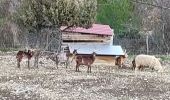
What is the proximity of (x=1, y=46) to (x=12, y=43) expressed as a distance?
649mm

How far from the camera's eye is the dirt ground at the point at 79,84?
15.0 metres

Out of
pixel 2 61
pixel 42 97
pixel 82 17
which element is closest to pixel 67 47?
pixel 82 17

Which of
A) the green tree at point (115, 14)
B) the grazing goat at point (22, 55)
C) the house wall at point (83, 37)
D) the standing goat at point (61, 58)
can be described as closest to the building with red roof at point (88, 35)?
the house wall at point (83, 37)

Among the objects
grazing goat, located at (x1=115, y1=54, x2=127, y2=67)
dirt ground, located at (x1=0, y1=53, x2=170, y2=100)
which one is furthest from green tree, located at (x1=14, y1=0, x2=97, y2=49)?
dirt ground, located at (x1=0, y1=53, x2=170, y2=100)

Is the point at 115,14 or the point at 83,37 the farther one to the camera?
the point at 115,14

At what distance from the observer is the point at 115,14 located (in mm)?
33500

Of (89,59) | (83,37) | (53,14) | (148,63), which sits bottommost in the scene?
(148,63)

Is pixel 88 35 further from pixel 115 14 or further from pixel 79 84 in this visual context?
pixel 79 84

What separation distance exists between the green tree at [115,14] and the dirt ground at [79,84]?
13.0 metres

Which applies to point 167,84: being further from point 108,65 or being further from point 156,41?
point 156,41

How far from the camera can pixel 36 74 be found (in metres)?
18.4

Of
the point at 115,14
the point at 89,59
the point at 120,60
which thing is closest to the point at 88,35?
the point at 120,60

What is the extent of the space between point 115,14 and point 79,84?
1729 centimetres

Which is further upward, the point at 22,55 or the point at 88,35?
the point at 88,35
